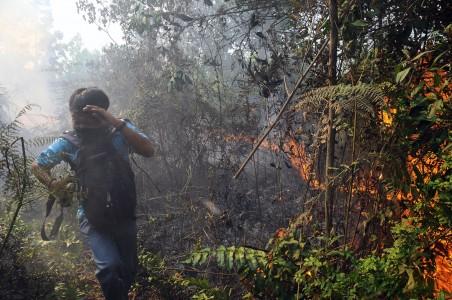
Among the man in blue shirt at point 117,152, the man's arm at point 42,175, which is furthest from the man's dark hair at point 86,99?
the man's arm at point 42,175

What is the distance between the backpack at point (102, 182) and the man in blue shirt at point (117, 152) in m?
0.05

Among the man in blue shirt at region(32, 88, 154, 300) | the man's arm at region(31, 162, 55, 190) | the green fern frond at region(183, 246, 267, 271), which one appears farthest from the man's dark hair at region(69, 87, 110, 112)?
the green fern frond at region(183, 246, 267, 271)

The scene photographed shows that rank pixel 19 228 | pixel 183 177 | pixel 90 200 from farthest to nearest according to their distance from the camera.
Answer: pixel 183 177, pixel 19 228, pixel 90 200

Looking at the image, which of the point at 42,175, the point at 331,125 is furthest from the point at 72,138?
the point at 331,125

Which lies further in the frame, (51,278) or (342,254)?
(51,278)

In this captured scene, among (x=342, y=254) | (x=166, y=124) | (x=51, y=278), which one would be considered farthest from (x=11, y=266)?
(x=166, y=124)

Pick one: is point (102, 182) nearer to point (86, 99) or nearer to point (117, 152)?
point (117, 152)

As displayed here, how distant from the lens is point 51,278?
4160 millimetres

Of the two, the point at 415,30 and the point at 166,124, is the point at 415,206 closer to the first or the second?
the point at 415,30

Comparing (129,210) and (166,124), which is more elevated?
(166,124)

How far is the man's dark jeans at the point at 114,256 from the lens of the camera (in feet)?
9.62

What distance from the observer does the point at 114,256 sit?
118 inches

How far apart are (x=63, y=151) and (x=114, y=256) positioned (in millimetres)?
1057

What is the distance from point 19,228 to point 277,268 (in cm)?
397
